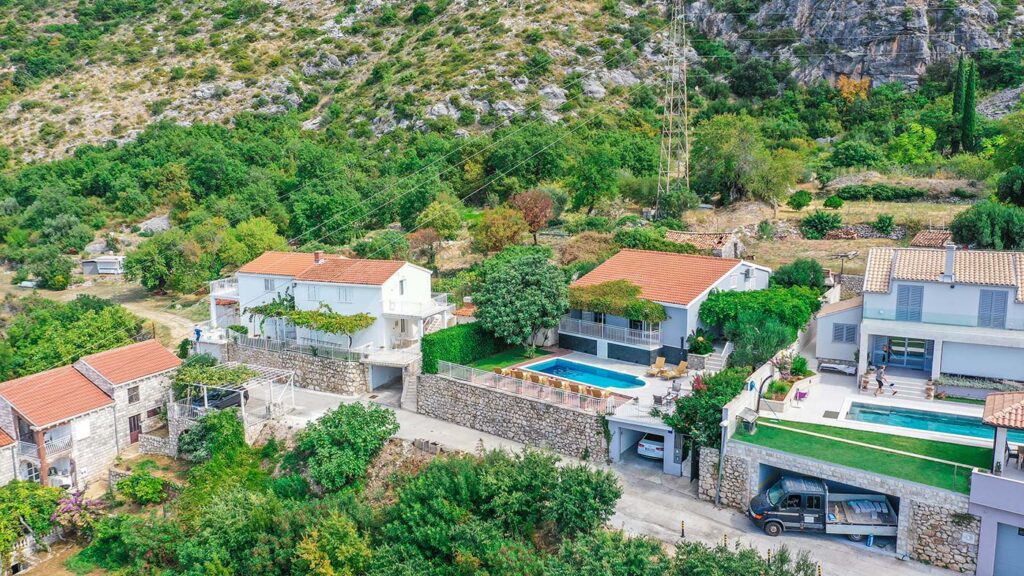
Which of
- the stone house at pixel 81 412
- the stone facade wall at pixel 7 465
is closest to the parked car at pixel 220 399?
the stone house at pixel 81 412

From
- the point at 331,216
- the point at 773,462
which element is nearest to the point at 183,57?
the point at 331,216

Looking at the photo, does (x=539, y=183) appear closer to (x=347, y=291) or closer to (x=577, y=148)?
(x=577, y=148)

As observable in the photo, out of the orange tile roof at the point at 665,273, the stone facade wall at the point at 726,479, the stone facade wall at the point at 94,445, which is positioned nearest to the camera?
the stone facade wall at the point at 726,479

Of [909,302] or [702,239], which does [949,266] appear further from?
[702,239]

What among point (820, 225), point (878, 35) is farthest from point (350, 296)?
point (878, 35)

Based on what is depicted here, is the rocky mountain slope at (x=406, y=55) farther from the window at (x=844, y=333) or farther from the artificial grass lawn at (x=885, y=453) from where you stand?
the artificial grass lawn at (x=885, y=453)

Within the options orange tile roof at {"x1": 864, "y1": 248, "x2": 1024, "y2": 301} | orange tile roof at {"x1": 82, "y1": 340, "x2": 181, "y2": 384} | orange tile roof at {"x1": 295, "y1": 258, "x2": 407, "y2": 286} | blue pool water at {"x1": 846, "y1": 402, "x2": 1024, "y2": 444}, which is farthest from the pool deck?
orange tile roof at {"x1": 82, "y1": 340, "x2": 181, "y2": 384}
